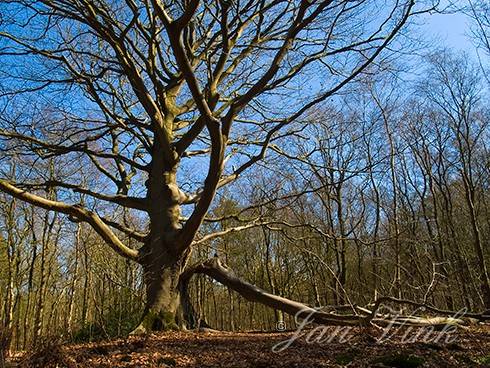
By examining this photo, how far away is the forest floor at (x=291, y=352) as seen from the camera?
3.89 meters

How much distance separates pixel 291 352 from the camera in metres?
4.67

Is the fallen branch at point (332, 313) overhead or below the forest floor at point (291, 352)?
overhead

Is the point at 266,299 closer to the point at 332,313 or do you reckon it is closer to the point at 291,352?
the point at 332,313

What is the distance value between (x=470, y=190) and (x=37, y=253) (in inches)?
728

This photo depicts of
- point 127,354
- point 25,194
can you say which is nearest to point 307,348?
point 127,354

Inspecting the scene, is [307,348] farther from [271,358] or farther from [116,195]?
[116,195]

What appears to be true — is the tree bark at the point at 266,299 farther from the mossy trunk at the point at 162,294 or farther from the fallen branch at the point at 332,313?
the mossy trunk at the point at 162,294

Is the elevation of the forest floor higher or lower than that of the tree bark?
lower

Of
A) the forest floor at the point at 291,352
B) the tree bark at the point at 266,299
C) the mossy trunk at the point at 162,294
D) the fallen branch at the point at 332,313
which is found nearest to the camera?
the forest floor at the point at 291,352

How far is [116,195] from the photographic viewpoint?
738cm

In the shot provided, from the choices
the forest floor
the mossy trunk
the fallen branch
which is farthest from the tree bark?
the mossy trunk

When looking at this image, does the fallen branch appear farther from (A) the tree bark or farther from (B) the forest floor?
(B) the forest floor

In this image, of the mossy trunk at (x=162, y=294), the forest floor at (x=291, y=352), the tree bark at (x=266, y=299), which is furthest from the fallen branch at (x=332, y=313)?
the mossy trunk at (x=162, y=294)

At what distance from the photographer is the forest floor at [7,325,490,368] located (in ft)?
12.8
